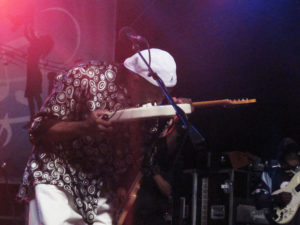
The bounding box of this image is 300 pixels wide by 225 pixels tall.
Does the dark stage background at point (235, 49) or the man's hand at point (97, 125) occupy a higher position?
the dark stage background at point (235, 49)

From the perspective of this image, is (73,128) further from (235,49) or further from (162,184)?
(235,49)

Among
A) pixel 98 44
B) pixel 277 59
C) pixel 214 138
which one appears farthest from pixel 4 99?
pixel 277 59

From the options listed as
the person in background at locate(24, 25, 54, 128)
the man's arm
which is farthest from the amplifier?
the man's arm

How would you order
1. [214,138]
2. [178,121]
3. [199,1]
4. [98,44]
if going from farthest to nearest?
1. [214,138]
2. [199,1]
3. [98,44]
4. [178,121]

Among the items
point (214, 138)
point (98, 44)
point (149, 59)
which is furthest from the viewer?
point (214, 138)

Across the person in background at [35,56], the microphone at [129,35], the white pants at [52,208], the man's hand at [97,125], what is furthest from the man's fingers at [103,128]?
the person in background at [35,56]

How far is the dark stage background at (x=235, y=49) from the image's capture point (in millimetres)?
5398

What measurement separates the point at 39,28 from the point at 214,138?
3451 mm

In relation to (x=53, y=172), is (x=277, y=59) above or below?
above

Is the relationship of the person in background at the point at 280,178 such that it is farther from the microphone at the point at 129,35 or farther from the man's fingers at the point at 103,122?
the man's fingers at the point at 103,122

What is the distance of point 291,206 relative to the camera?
5.99 metres

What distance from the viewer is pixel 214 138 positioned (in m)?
6.45

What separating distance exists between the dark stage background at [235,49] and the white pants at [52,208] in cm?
368

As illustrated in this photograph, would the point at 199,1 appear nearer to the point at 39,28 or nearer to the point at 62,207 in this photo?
the point at 39,28
